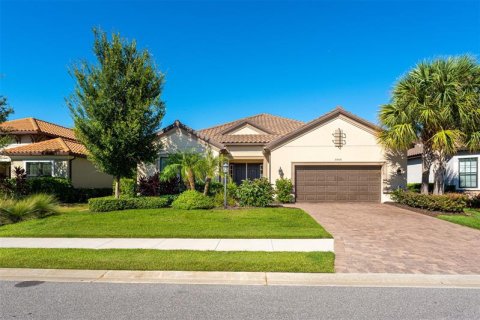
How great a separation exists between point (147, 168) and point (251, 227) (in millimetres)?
10269

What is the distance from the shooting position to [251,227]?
31.8ft

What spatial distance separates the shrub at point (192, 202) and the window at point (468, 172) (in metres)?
15.3

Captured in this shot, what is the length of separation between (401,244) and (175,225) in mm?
6785

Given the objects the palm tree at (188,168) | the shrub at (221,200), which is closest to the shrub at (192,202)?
the shrub at (221,200)

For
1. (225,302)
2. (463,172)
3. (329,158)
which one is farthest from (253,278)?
(463,172)

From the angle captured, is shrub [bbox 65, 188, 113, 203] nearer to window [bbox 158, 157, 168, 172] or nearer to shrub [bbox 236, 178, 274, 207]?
window [bbox 158, 157, 168, 172]

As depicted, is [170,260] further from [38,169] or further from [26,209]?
[38,169]

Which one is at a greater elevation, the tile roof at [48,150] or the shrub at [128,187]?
the tile roof at [48,150]

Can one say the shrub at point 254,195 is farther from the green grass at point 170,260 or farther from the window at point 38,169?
the window at point 38,169

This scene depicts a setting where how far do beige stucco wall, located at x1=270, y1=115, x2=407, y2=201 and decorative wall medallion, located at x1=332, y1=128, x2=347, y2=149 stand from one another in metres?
0.15

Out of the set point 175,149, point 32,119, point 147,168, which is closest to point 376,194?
point 175,149

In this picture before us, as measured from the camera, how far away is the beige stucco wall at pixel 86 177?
65.0 feet

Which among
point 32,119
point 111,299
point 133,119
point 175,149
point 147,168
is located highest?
point 32,119

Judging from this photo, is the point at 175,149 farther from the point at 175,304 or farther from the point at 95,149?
the point at 175,304
